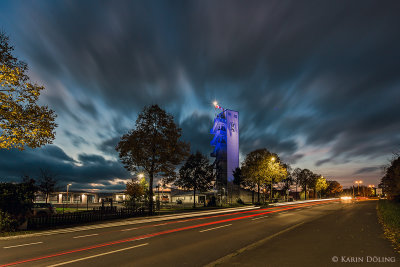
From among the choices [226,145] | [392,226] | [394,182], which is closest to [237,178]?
[226,145]

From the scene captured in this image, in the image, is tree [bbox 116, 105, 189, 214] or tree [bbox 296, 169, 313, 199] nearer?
tree [bbox 116, 105, 189, 214]

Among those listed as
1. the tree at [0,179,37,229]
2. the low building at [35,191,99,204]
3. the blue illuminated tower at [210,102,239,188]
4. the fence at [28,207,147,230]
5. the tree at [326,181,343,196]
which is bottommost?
the tree at [326,181,343,196]

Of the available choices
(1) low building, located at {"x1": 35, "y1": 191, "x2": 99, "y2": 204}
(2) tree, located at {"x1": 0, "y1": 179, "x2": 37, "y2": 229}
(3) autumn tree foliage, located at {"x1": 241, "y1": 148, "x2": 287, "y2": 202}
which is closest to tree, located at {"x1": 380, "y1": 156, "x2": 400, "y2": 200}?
(3) autumn tree foliage, located at {"x1": 241, "y1": 148, "x2": 287, "y2": 202}

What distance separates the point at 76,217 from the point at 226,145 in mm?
52822

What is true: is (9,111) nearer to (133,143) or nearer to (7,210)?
(7,210)

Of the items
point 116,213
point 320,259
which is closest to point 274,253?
point 320,259

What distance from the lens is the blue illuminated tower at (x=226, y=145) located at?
6931 centimetres

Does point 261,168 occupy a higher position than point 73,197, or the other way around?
point 261,168

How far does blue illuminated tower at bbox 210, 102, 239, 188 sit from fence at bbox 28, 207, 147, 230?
146 feet

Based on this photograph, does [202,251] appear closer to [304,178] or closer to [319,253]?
[319,253]

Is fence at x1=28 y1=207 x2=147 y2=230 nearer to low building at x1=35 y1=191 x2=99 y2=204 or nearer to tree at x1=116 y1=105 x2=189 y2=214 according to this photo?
tree at x1=116 y1=105 x2=189 y2=214

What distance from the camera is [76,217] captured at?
20469 mm

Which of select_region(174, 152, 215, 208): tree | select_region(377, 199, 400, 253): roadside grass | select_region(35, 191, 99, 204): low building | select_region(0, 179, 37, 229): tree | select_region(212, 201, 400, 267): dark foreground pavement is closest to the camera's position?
select_region(212, 201, 400, 267): dark foreground pavement

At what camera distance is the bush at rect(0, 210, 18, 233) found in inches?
613
